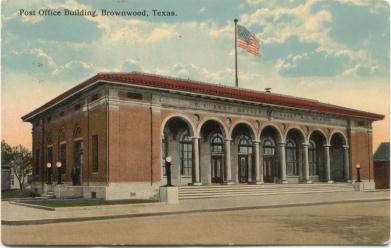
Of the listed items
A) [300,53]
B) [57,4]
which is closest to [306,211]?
[300,53]

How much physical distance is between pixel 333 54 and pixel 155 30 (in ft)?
26.4

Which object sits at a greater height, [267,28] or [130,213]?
[267,28]

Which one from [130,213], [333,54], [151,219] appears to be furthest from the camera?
[333,54]

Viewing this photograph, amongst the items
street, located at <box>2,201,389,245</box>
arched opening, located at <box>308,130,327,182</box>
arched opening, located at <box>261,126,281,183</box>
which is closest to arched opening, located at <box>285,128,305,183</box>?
arched opening, located at <box>308,130,327,182</box>

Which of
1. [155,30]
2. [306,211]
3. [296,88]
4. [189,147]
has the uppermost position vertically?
[155,30]

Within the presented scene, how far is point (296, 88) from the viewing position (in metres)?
25.0

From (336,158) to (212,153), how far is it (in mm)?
10908

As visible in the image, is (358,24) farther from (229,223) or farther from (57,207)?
(57,207)

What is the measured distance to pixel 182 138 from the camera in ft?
104

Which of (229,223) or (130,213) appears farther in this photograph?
(130,213)

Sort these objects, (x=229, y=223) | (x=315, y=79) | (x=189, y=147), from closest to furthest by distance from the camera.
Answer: (x=229, y=223) < (x=315, y=79) < (x=189, y=147)

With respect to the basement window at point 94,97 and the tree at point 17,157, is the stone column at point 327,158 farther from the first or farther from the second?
the tree at point 17,157

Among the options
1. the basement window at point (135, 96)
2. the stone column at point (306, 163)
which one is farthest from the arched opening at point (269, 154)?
the basement window at point (135, 96)

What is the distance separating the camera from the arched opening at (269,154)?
3588cm
